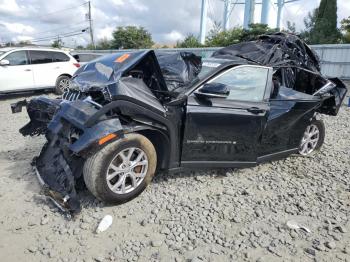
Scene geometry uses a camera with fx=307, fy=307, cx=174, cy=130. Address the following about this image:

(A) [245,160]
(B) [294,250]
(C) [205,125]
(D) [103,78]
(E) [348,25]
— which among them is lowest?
(B) [294,250]

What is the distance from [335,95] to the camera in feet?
17.1

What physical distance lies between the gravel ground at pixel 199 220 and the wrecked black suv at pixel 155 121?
0.25 metres

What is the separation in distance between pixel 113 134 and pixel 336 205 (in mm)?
2682

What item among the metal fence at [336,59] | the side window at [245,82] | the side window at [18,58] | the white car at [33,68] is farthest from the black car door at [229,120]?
the side window at [18,58]

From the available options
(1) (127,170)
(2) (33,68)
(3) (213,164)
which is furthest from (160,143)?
(2) (33,68)

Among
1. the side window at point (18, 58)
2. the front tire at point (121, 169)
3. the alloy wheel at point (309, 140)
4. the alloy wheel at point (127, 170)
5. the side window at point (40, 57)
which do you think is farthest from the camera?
the side window at point (40, 57)

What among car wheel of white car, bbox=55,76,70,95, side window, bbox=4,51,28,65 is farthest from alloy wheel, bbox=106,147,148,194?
side window, bbox=4,51,28,65

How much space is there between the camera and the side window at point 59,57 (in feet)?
37.4

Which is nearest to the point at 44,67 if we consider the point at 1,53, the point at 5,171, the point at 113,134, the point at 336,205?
the point at 1,53

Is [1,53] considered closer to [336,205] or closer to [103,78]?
[103,78]

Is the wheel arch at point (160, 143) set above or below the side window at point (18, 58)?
below

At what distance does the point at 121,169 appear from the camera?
10.9 feet

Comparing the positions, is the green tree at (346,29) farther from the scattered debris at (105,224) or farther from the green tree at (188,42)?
the scattered debris at (105,224)

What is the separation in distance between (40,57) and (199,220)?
1000cm
